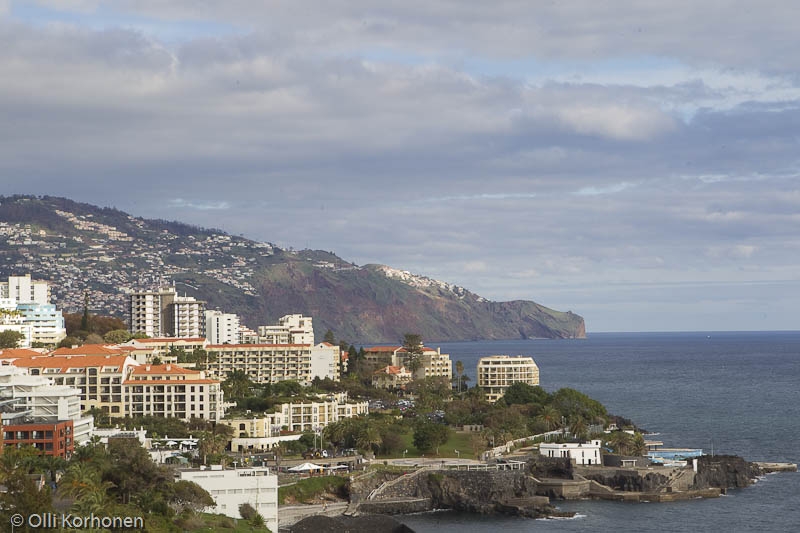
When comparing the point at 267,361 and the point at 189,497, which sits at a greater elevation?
the point at 267,361

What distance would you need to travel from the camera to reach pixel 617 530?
72875 millimetres

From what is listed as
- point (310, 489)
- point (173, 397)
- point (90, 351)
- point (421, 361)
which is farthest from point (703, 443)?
point (90, 351)

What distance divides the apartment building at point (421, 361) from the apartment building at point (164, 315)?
3645 cm

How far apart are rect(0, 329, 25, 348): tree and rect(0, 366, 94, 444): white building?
43.8 metres

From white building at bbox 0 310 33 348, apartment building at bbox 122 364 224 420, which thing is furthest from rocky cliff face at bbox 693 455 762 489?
white building at bbox 0 310 33 348

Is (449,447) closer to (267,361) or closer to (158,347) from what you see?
(158,347)

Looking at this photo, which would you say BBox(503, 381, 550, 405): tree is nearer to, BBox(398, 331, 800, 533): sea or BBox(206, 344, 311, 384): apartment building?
BBox(398, 331, 800, 533): sea

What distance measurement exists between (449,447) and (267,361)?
48270 millimetres

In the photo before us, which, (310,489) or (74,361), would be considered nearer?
(310,489)

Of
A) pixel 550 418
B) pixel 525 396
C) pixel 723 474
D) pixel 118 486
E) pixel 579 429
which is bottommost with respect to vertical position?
pixel 723 474

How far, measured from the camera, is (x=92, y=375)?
334 feet

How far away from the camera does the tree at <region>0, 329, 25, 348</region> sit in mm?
126169

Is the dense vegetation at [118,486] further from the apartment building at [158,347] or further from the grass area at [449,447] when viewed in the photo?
the apartment building at [158,347]

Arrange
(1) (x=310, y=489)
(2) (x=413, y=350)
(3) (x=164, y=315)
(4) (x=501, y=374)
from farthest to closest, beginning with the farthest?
(3) (x=164, y=315)
(2) (x=413, y=350)
(4) (x=501, y=374)
(1) (x=310, y=489)
